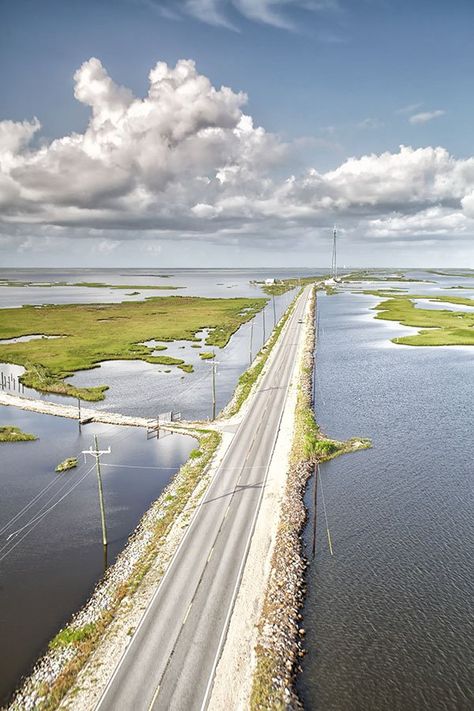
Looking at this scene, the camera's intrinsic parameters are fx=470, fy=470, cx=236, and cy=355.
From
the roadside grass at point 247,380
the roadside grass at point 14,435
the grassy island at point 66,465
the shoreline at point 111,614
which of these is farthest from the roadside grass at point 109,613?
the roadside grass at point 14,435

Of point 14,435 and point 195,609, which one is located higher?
point 14,435

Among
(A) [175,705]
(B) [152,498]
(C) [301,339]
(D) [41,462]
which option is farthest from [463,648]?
(C) [301,339]

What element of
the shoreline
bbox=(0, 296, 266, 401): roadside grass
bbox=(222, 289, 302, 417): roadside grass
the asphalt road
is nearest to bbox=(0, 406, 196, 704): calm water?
the shoreline

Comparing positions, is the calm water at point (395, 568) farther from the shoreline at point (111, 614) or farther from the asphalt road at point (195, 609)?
the shoreline at point (111, 614)

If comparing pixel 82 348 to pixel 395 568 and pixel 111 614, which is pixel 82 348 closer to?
pixel 111 614

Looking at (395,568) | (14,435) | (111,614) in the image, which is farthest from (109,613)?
(14,435)

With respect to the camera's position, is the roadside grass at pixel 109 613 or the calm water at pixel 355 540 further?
the calm water at pixel 355 540

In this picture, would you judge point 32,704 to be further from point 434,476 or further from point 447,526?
point 434,476
